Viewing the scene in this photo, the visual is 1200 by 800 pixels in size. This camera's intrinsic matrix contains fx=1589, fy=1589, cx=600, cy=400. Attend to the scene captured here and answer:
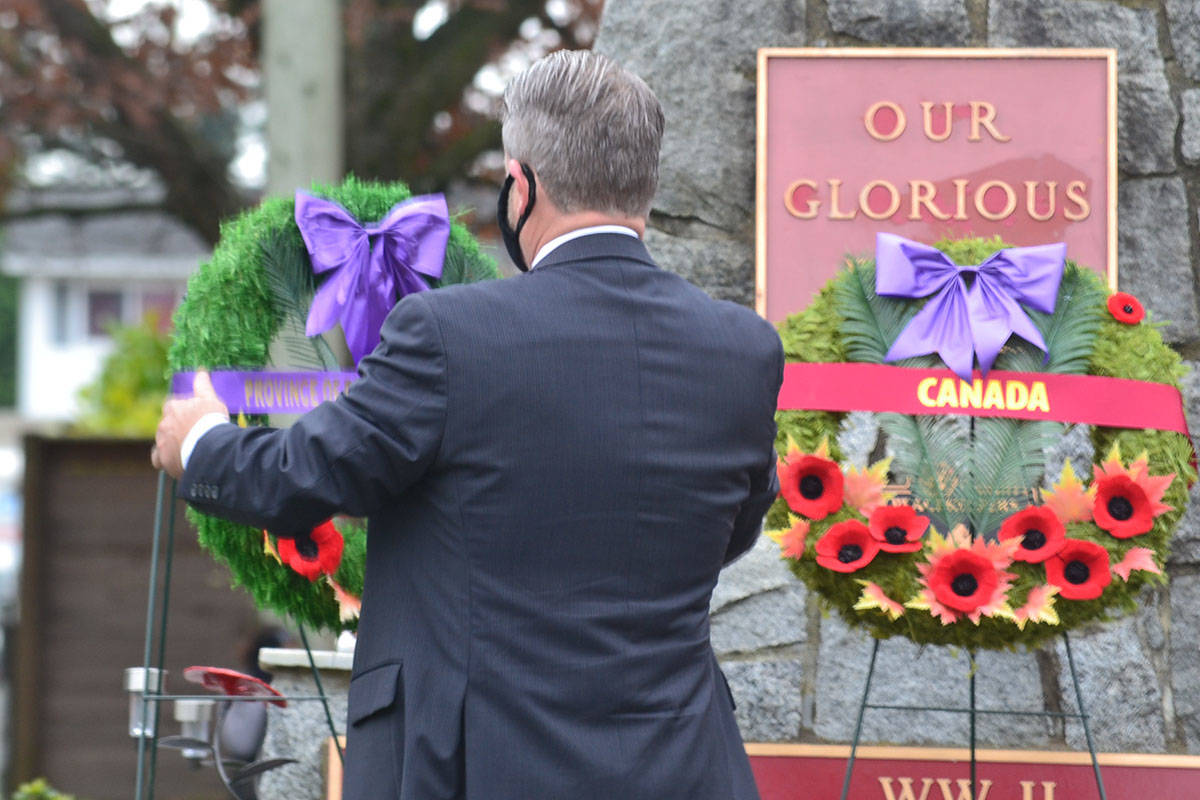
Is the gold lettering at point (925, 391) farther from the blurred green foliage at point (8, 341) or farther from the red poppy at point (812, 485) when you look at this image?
the blurred green foliage at point (8, 341)

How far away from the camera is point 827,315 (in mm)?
3018

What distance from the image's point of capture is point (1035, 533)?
2.87 metres

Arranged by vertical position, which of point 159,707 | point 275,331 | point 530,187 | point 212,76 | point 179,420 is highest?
point 212,76

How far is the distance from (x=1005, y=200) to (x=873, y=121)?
15.0 inches

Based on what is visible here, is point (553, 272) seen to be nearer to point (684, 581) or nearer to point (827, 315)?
point (684, 581)

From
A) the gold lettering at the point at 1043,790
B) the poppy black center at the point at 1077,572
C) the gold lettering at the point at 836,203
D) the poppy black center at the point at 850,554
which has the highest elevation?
the gold lettering at the point at 836,203

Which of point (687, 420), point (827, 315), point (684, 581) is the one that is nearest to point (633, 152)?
point (687, 420)

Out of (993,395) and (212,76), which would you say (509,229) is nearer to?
(993,395)

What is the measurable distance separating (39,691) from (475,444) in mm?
5507

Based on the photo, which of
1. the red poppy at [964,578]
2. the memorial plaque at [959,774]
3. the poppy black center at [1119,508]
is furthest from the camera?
the memorial plaque at [959,774]

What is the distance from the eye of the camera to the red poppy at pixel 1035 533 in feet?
9.31

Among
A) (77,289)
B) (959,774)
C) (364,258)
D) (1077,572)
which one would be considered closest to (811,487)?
(1077,572)

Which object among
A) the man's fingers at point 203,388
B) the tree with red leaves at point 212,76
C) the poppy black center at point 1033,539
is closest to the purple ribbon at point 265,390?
the man's fingers at point 203,388

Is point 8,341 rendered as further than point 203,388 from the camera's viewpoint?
Yes
